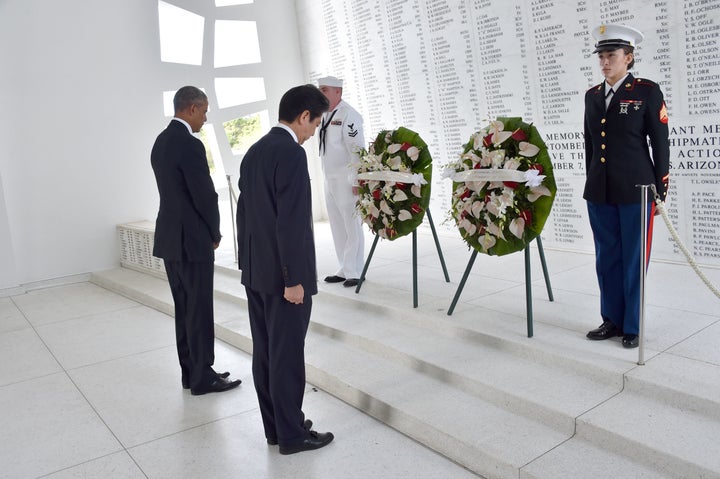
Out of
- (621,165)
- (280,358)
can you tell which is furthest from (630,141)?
(280,358)

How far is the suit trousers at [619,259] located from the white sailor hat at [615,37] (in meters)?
0.84

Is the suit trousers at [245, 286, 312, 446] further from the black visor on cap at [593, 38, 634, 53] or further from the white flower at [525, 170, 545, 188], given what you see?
the black visor on cap at [593, 38, 634, 53]

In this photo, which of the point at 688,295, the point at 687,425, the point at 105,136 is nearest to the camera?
the point at 687,425

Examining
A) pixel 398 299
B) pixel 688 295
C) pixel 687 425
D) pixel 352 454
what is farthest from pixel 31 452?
pixel 688 295

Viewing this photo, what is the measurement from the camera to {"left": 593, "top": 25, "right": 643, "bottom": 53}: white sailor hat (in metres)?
3.27

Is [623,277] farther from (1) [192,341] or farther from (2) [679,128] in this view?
(1) [192,341]

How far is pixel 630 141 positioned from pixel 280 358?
2.15 meters

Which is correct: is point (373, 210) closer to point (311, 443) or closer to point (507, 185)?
point (507, 185)

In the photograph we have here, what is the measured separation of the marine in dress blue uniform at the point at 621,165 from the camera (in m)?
3.31

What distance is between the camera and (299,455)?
3143 mm

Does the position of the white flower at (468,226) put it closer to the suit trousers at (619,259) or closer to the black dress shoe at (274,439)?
the suit trousers at (619,259)

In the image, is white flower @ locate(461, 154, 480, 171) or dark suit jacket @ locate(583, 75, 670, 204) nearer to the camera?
dark suit jacket @ locate(583, 75, 670, 204)

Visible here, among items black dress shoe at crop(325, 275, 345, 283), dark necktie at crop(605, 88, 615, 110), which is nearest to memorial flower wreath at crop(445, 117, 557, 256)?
dark necktie at crop(605, 88, 615, 110)

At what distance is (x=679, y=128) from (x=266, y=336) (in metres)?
3.60
